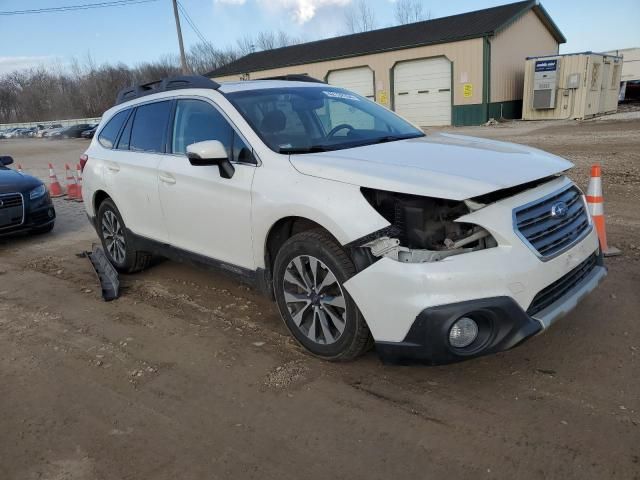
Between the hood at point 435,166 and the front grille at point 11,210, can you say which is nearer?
the hood at point 435,166

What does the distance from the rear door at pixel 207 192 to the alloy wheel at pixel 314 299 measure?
1.58ft

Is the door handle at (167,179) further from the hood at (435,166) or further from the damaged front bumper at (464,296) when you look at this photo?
the damaged front bumper at (464,296)

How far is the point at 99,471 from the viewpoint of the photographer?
2643mm

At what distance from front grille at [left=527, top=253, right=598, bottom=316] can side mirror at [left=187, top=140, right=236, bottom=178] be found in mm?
2163

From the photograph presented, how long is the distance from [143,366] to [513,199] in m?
2.65

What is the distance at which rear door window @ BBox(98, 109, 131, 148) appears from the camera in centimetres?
549

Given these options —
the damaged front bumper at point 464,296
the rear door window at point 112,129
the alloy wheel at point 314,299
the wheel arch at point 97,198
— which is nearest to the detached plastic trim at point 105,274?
the wheel arch at point 97,198

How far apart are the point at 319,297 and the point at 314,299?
0.05 metres

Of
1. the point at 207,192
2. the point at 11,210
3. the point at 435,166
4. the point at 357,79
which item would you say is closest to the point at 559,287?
the point at 435,166

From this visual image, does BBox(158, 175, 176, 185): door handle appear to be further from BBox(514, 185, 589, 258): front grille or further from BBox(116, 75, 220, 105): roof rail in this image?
BBox(514, 185, 589, 258): front grille

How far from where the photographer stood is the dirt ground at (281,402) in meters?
2.58

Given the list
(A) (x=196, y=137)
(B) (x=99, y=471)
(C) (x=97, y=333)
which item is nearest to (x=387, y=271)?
(B) (x=99, y=471)

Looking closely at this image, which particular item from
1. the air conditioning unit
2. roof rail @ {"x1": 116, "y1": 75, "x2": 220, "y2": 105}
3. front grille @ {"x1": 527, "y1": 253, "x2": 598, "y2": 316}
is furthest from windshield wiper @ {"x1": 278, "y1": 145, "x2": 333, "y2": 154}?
the air conditioning unit

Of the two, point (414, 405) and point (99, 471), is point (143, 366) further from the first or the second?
point (414, 405)
